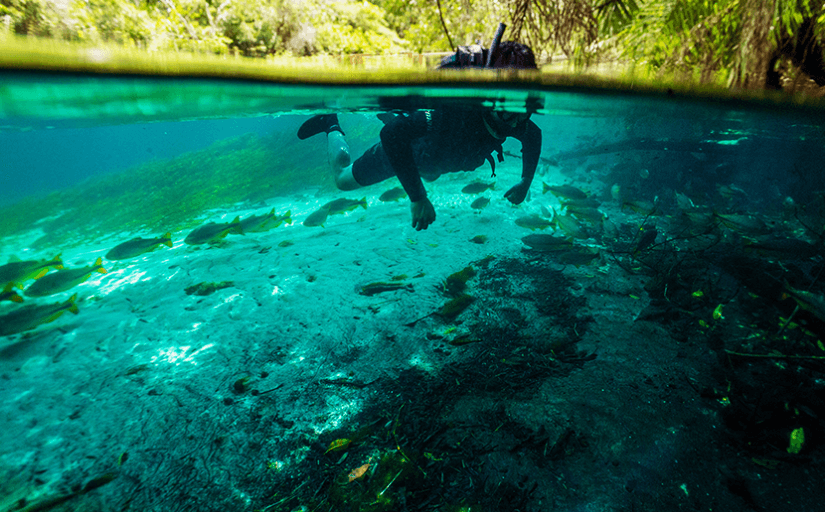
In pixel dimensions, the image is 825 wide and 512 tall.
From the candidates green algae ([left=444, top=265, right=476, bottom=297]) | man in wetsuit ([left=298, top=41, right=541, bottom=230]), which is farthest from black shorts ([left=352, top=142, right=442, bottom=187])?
green algae ([left=444, top=265, right=476, bottom=297])

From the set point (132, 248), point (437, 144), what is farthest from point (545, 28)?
point (132, 248)

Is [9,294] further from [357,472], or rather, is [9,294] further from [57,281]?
[357,472]

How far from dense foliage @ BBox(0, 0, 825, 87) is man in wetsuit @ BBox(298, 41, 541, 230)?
84cm

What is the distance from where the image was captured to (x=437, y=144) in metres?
5.77

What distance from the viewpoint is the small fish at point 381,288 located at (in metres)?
5.53

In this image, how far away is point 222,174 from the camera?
20.6m

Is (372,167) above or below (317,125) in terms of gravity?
below

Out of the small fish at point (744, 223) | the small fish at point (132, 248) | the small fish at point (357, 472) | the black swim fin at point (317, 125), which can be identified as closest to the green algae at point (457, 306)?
the small fish at point (357, 472)

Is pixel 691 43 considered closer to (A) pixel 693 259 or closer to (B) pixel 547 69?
(B) pixel 547 69

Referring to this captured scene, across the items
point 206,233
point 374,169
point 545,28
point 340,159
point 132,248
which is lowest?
point 132,248

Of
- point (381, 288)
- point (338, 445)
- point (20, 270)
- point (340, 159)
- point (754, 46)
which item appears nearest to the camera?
point (338, 445)

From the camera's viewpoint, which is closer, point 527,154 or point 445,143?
point 445,143

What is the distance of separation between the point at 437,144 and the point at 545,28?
7.58 feet

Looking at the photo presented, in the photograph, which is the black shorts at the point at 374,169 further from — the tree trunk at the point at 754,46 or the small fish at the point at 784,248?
the small fish at the point at 784,248
